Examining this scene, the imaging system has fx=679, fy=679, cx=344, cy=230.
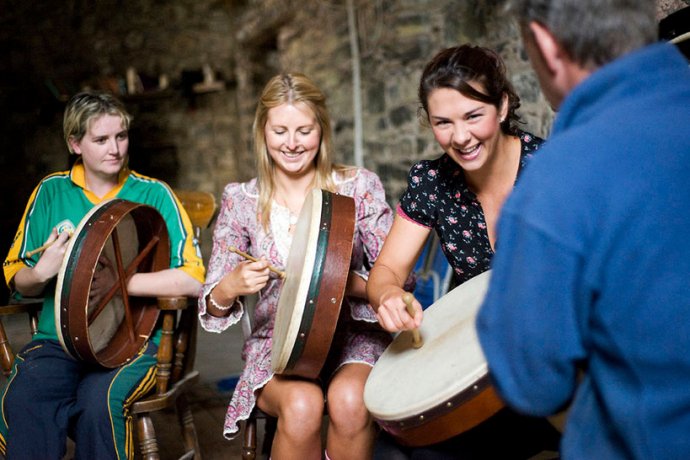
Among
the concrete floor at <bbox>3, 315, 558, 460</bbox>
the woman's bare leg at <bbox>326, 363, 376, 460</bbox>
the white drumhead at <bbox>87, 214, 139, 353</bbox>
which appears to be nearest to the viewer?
the woman's bare leg at <bbox>326, 363, 376, 460</bbox>

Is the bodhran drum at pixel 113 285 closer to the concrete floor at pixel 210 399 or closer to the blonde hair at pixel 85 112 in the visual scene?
the blonde hair at pixel 85 112

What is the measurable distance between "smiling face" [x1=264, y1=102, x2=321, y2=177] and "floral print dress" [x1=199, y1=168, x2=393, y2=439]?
15 cm

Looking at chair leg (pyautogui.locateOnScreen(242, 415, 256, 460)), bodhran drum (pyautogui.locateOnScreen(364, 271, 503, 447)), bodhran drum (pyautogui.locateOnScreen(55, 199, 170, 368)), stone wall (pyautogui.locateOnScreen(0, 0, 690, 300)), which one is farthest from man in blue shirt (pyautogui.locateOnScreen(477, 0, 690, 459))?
stone wall (pyautogui.locateOnScreen(0, 0, 690, 300))

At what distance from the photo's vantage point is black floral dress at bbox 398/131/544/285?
1883 millimetres

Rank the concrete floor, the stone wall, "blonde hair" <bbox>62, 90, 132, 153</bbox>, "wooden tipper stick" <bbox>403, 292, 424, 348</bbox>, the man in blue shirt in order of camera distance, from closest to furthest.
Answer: the man in blue shirt < "wooden tipper stick" <bbox>403, 292, 424, 348</bbox> < "blonde hair" <bbox>62, 90, 132, 153</bbox> < the concrete floor < the stone wall

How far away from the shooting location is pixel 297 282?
1702 mm

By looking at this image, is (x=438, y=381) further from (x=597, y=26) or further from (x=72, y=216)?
(x=72, y=216)

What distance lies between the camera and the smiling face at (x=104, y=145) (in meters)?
2.35

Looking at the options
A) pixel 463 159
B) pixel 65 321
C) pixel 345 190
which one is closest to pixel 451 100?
pixel 463 159

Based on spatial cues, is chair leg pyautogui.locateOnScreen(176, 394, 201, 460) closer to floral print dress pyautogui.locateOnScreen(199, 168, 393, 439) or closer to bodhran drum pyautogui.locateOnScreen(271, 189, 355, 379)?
floral print dress pyautogui.locateOnScreen(199, 168, 393, 439)

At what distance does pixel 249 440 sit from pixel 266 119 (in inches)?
39.2

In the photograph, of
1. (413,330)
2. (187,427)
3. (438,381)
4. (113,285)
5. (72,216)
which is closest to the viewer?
(438,381)

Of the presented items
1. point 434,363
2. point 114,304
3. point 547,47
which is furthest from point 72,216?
point 547,47

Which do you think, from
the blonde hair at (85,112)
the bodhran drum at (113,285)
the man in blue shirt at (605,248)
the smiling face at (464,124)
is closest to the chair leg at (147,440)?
the bodhran drum at (113,285)
